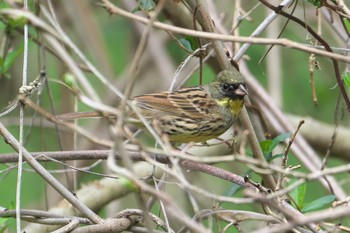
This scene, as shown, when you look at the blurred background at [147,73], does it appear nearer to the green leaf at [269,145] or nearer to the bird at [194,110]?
the bird at [194,110]

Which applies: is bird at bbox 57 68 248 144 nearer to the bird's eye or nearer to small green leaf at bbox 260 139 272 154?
the bird's eye

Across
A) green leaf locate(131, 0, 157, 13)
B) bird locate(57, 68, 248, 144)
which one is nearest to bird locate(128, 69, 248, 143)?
bird locate(57, 68, 248, 144)

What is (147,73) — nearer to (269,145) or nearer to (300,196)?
(269,145)

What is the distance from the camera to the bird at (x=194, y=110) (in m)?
→ 3.92

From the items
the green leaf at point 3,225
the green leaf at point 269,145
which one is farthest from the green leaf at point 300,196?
the green leaf at point 3,225

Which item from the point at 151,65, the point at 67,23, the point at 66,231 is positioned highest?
the point at 67,23

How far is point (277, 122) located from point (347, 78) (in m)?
1.25

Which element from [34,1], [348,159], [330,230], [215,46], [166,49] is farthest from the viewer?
[166,49]

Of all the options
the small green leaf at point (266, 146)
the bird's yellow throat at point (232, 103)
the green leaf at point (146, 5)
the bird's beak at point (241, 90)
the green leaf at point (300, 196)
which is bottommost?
the green leaf at point (300, 196)

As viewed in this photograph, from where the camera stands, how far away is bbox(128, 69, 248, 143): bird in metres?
3.92

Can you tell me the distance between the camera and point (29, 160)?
2.56 m

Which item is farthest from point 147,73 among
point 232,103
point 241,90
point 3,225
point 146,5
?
point 3,225

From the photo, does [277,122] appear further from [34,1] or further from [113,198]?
[34,1]

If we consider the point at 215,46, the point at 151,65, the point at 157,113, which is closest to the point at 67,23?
the point at 151,65
